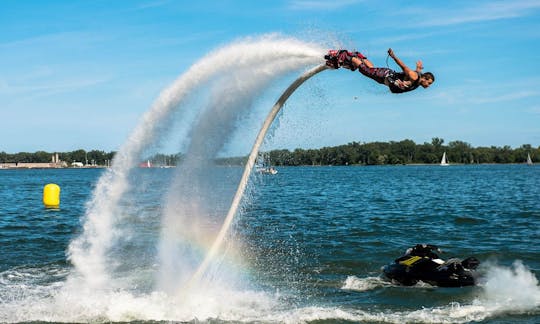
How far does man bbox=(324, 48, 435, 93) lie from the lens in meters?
11.1

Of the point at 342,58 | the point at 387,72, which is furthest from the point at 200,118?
the point at 387,72

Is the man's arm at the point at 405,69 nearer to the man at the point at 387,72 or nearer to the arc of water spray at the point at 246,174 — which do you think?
the man at the point at 387,72

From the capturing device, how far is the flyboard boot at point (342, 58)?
12.1 meters

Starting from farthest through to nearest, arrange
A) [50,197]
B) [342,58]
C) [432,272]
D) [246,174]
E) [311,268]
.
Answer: [50,197] < [311,268] < [432,272] < [246,174] < [342,58]

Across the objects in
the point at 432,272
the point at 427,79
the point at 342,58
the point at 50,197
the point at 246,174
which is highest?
the point at 342,58

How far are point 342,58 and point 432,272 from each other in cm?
903

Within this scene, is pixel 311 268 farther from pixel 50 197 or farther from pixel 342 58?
pixel 50 197

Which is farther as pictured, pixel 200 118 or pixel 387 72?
pixel 200 118

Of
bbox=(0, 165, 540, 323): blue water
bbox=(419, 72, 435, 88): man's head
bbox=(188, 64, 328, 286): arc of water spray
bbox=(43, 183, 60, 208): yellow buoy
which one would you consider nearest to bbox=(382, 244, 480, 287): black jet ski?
bbox=(0, 165, 540, 323): blue water

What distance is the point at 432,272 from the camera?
18438 mm

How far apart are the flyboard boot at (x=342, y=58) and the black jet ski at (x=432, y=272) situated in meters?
8.69

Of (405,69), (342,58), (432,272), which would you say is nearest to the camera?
(405,69)

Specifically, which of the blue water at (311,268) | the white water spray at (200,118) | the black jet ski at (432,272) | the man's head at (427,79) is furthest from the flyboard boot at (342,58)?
the black jet ski at (432,272)

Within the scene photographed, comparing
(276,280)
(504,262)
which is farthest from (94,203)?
(504,262)
